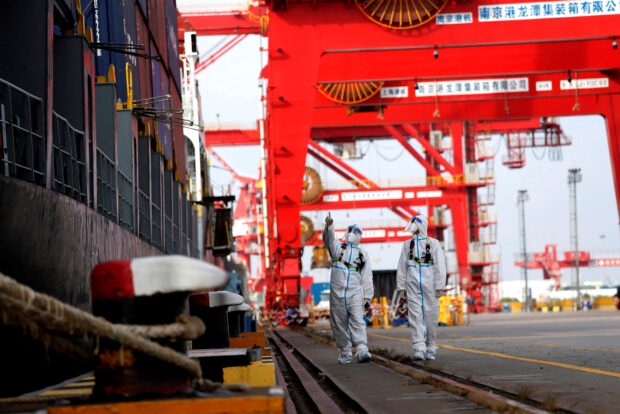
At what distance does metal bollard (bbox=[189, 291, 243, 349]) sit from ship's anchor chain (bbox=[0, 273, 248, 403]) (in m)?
2.78

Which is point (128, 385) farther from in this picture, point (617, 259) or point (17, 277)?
point (617, 259)

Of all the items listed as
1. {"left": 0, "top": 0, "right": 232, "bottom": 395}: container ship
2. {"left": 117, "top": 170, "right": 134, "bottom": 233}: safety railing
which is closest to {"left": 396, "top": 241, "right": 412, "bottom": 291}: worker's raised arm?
{"left": 0, "top": 0, "right": 232, "bottom": 395}: container ship

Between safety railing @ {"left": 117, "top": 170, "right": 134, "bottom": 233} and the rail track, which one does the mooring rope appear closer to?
the rail track

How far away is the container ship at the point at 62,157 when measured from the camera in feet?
18.9

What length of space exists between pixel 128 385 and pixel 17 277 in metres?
2.63

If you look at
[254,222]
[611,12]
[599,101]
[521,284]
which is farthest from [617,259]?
[611,12]

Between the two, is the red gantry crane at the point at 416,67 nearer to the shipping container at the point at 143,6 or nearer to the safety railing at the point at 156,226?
the shipping container at the point at 143,6

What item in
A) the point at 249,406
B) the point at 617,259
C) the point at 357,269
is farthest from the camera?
the point at 617,259

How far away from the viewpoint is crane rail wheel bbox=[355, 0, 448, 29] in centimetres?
2373

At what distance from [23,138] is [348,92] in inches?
1001

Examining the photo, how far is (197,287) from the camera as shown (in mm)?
3281

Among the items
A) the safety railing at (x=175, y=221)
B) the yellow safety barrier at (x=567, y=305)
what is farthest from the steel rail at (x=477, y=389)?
the yellow safety barrier at (x=567, y=305)

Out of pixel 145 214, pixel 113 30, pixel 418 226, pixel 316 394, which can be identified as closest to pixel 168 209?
pixel 145 214

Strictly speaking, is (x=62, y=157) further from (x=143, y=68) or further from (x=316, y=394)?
(x=143, y=68)
